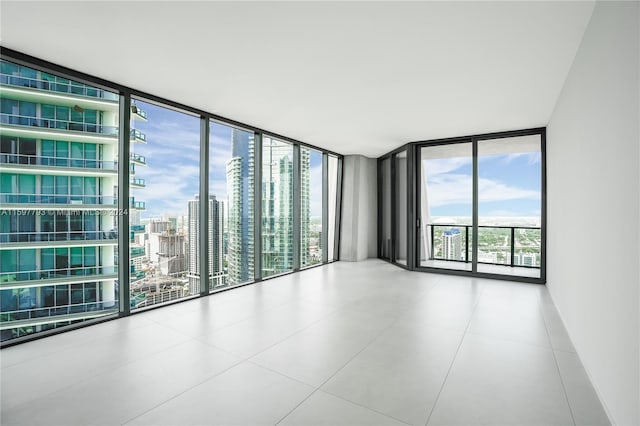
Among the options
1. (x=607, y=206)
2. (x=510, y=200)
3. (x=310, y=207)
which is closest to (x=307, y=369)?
(x=607, y=206)

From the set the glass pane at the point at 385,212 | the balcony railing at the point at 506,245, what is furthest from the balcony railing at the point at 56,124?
the balcony railing at the point at 506,245

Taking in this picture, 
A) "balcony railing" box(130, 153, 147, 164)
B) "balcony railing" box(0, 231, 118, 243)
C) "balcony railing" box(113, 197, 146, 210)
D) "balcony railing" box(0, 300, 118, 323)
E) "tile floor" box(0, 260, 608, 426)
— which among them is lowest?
"tile floor" box(0, 260, 608, 426)

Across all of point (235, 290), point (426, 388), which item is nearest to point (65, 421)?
point (426, 388)

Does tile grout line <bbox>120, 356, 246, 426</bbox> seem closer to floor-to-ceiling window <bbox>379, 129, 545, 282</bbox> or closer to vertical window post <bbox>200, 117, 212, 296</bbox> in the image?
vertical window post <bbox>200, 117, 212, 296</bbox>

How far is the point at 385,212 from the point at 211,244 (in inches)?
194

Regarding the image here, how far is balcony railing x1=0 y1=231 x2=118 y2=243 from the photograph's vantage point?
9.88 feet

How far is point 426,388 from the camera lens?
213 centimetres

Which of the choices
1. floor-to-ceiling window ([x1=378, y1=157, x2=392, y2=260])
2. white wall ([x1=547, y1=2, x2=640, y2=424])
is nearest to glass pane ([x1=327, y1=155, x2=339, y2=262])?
floor-to-ceiling window ([x1=378, y1=157, x2=392, y2=260])

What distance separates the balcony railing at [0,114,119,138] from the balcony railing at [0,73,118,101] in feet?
1.01

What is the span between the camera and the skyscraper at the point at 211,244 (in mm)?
4391

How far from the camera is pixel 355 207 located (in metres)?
7.86

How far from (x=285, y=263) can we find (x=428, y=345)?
12.4ft

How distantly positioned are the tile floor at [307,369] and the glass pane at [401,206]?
339 centimetres

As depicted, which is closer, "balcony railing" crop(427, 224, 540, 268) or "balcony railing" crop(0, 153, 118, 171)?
"balcony railing" crop(0, 153, 118, 171)
